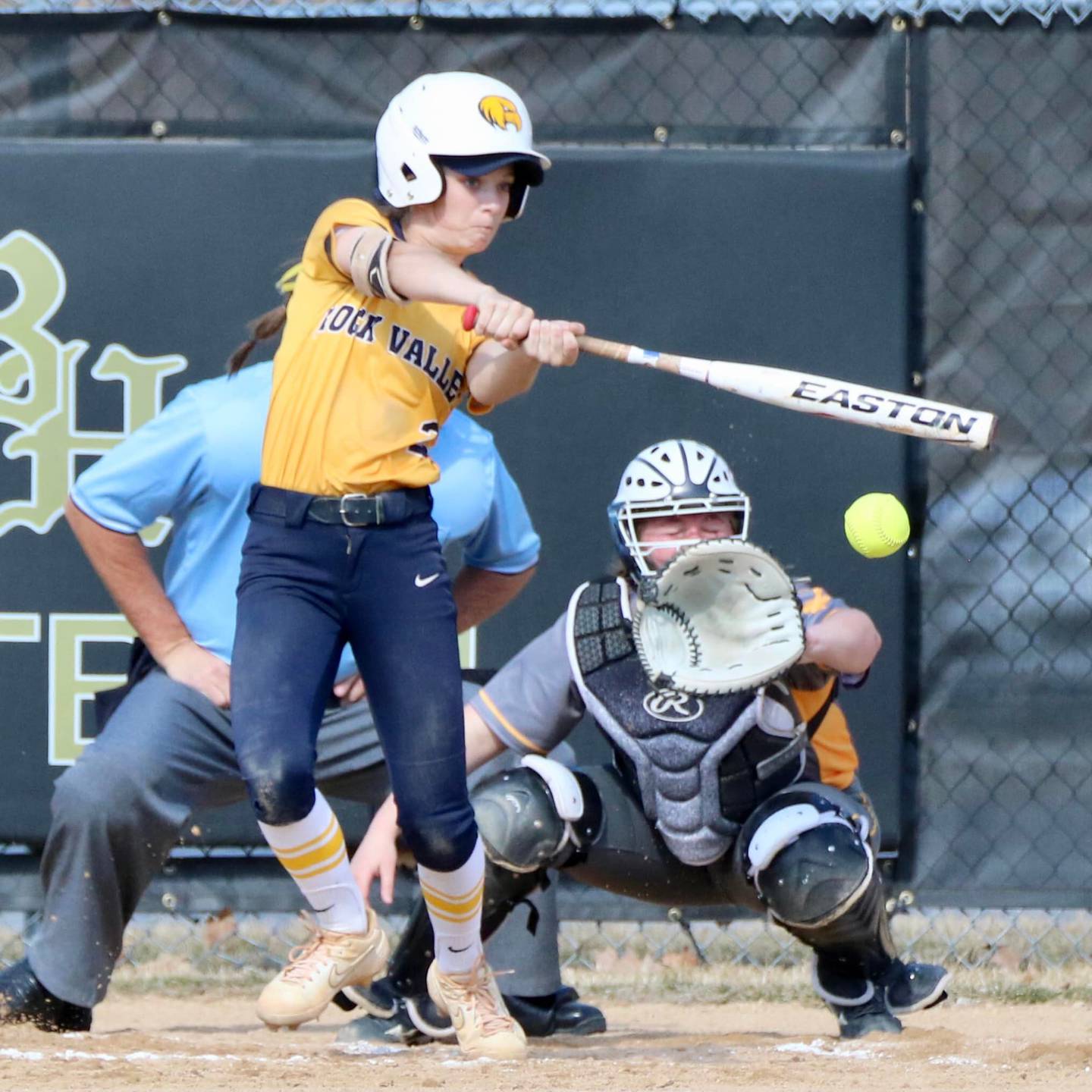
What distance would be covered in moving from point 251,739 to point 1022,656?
7.54 ft

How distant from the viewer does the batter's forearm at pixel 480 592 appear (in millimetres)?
4195

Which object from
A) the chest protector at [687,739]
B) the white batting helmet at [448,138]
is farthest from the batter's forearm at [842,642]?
the white batting helmet at [448,138]

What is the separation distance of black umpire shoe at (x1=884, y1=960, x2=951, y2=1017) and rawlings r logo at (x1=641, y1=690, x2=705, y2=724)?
67 cm

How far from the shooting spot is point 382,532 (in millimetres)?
3295

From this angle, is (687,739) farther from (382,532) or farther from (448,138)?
(448,138)

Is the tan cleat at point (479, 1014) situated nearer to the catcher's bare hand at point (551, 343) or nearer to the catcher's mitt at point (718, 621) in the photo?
the catcher's mitt at point (718, 621)

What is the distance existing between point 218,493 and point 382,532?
87cm

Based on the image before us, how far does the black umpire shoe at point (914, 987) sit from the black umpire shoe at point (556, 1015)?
2.25 feet


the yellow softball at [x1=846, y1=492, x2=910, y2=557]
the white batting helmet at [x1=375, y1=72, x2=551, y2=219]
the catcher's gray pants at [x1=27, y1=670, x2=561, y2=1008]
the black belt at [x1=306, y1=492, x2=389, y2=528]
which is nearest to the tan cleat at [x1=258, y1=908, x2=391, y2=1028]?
the catcher's gray pants at [x1=27, y1=670, x2=561, y2=1008]

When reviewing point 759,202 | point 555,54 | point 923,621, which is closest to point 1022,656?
point 923,621

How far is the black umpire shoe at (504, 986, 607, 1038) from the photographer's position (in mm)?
4000

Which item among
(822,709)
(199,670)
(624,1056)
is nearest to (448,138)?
(199,670)

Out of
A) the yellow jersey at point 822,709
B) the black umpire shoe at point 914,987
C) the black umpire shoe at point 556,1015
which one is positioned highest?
the yellow jersey at point 822,709

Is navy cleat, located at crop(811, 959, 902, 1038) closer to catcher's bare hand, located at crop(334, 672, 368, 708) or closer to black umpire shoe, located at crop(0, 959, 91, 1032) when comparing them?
catcher's bare hand, located at crop(334, 672, 368, 708)
